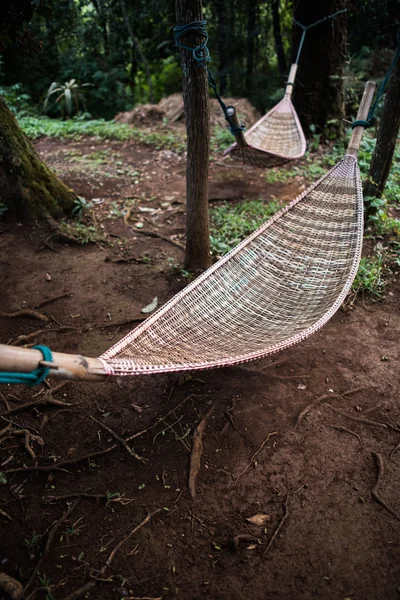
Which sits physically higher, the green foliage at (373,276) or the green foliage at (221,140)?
the green foliage at (221,140)

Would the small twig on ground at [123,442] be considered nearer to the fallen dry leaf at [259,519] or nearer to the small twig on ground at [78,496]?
the small twig on ground at [78,496]

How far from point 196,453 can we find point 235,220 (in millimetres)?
2143

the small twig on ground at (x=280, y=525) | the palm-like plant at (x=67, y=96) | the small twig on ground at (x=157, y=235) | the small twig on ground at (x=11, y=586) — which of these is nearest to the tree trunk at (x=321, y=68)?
the small twig on ground at (x=157, y=235)

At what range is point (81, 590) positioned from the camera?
1.36 m

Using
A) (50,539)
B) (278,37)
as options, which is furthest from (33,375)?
(278,37)

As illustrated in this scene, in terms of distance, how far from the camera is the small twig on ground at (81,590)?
4.41 ft

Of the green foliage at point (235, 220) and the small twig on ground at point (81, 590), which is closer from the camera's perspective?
the small twig on ground at point (81, 590)

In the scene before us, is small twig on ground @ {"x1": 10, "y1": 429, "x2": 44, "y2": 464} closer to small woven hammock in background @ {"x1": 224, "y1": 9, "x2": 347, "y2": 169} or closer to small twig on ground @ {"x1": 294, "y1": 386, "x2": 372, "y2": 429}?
small twig on ground @ {"x1": 294, "y1": 386, "x2": 372, "y2": 429}

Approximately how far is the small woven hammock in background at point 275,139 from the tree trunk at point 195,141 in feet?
3.21

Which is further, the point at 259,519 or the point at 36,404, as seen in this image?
the point at 36,404

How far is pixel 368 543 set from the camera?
59.6 inches

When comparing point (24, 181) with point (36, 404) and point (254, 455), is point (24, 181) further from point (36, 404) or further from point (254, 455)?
point (254, 455)

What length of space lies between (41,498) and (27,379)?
65cm

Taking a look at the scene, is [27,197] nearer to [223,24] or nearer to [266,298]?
[266,298]
